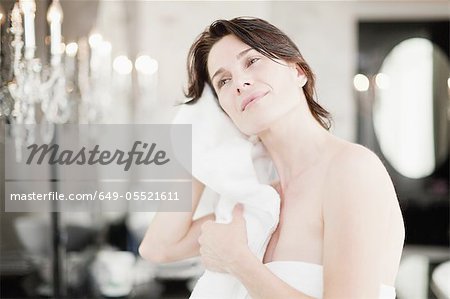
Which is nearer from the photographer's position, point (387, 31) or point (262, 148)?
point (262, 148)

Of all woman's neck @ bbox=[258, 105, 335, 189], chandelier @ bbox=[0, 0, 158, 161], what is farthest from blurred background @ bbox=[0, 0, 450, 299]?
woman's neck @ bbox=[258, 105, 335, 189]


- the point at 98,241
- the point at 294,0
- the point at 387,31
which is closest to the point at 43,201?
the point at 98,241

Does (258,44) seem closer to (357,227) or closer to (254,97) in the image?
(254,97)

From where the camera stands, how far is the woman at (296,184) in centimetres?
72

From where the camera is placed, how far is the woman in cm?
72

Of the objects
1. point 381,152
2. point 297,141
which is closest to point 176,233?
point 297,141

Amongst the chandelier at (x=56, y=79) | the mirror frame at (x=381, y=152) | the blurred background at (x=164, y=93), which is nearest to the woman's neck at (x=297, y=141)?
the blurred background at (x=164, y=93)

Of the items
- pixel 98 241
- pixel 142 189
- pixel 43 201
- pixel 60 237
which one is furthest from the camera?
pixel 98 241

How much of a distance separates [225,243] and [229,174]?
0.35 ft

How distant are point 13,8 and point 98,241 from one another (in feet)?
4.34

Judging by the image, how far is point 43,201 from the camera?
1.33m

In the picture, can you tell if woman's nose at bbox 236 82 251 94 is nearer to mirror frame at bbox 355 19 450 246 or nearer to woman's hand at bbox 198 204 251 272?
woman's hand at bbox 198 204 251 272

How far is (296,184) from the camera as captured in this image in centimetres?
82

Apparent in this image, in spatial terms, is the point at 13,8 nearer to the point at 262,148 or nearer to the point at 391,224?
the point at 262,148
